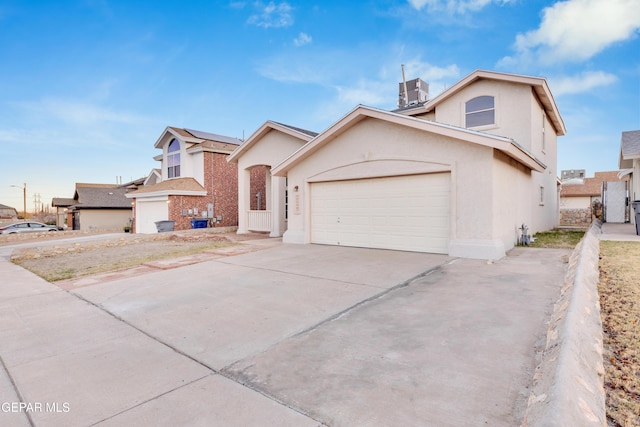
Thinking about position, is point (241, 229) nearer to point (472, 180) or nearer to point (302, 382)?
point (472, 180)

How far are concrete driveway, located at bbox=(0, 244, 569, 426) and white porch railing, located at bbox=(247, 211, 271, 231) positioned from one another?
9.26 meters

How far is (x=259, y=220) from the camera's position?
53.0ft

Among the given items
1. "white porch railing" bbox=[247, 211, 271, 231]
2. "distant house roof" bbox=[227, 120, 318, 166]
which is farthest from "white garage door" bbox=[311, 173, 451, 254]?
"white porch railing" bbox=[247, 211, 271, 231]

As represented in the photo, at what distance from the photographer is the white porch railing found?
15.8 meters

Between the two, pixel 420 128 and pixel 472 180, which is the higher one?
pixel 420 128

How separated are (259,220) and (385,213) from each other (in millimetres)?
8050

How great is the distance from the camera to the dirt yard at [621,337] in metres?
2.25

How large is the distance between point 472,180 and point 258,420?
25.0 ft

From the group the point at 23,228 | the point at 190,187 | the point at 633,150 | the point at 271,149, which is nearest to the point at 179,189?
the point at 190,187

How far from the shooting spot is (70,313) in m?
4.90

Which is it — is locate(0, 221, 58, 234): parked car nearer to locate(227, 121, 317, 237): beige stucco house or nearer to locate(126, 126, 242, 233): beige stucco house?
locate(126, 126, 242, 233): beige stucco house

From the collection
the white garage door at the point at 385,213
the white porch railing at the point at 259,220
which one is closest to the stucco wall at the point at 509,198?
the white garage door at the point at 385,213

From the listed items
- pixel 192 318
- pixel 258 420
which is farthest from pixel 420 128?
pixel 258 420

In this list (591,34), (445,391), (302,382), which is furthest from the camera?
(591,34)
